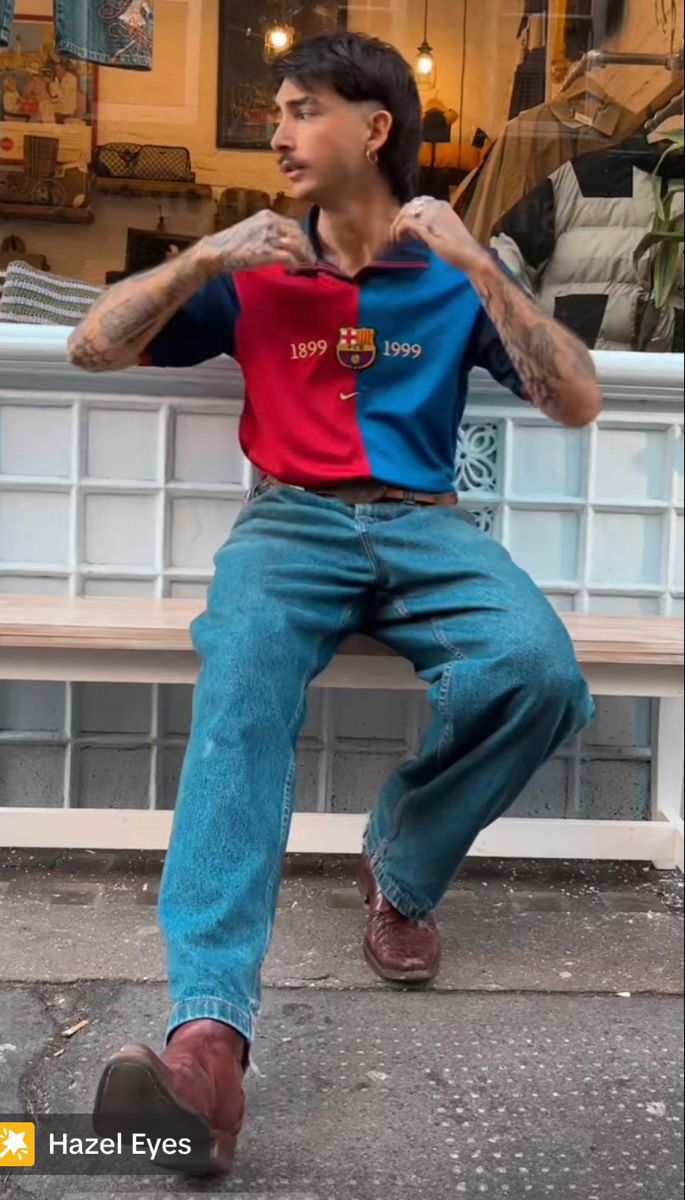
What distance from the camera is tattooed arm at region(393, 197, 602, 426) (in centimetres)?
143

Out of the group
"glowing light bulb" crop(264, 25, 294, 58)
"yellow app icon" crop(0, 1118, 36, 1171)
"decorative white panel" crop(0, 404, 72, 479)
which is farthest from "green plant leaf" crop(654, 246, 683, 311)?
"yellow app icon" crop(0, 1118, 36, 1171)

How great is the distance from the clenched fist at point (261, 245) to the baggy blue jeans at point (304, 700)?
371mm

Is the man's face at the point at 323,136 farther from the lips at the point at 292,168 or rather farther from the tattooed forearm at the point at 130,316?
the tattooed forearm at the point at 130,316

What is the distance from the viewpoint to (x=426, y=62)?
1.47m

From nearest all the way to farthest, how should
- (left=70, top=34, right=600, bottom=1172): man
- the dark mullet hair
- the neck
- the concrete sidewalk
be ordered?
the concrete sidewalk < (left=70, top=34, right=600, bottom=1172): man < the dark mullet hair < the neck

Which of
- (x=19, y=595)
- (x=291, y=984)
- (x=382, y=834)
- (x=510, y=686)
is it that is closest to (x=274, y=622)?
(x=510, y=686)

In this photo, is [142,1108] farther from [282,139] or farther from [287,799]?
[282,139]

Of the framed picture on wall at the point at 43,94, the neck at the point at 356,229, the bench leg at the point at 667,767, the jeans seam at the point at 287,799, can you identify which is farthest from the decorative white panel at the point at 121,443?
the bench leg at the point at 667,767

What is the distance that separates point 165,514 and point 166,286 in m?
0.62

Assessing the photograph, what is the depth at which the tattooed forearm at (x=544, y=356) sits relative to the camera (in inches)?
60.3

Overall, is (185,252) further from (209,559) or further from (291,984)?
(291,984)

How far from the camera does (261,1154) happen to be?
4.32 ft

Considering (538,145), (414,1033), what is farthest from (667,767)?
→ (538,145)

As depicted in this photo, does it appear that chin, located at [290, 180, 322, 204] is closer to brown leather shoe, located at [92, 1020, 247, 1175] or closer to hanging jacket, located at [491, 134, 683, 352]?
hanging jacket, located at [491, 134, 683, 352]
